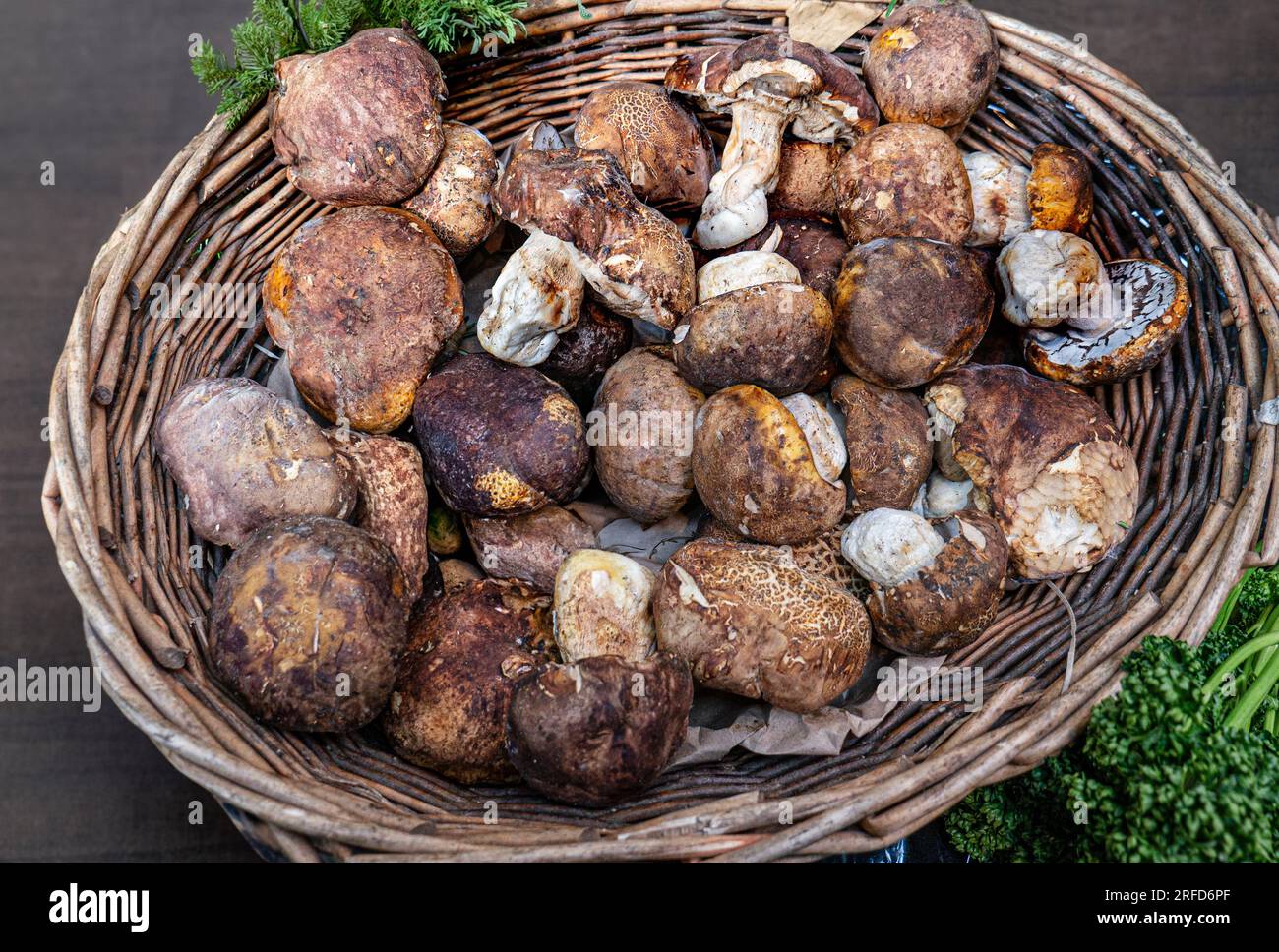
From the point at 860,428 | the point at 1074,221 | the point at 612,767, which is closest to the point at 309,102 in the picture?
the point at 860,428

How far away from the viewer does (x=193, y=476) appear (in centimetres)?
232

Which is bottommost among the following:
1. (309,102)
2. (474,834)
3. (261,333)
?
(474,834)

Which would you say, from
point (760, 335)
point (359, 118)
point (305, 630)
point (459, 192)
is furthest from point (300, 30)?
point (305, 630)

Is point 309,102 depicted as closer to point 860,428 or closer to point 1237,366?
point 860,428

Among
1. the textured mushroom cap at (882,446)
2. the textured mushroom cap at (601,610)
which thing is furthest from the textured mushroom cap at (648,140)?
the textured mushroom cap at (601,610)

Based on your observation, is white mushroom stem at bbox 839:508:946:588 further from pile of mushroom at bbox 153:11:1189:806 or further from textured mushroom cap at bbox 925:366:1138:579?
textured mushroom cap at bbox 925:366:1138:579

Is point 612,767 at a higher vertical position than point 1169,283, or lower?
lower

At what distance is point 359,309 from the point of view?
2539mm

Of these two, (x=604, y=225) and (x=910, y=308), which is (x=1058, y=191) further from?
(x=604, y=225)

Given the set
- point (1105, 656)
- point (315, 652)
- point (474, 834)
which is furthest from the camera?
point (1105, 656)

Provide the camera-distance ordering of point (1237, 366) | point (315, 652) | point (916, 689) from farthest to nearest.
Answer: point (1237, 366)
point (916, 689)
point (315, 652)

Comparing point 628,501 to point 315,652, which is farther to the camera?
point 628,501

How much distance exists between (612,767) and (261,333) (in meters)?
1.75

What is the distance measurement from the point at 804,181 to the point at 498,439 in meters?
1.35
